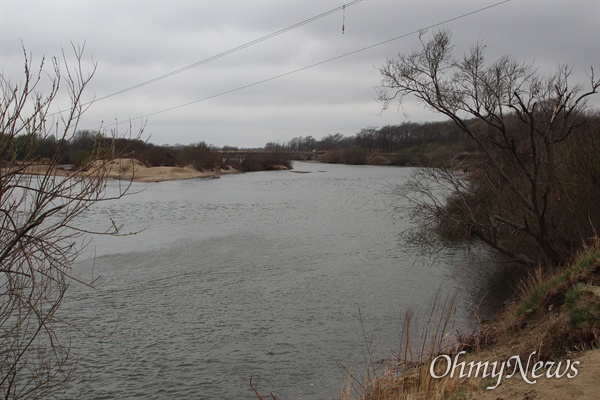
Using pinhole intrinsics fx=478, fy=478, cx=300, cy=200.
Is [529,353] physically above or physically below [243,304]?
above

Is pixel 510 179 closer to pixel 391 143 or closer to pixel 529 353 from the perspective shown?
pixel 529 353

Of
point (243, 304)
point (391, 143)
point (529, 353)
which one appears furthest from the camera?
point (391, 143)

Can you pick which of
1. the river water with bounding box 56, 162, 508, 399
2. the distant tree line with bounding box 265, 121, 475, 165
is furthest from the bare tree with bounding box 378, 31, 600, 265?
the distant tree line with bounding box 265, 121, 475, 165

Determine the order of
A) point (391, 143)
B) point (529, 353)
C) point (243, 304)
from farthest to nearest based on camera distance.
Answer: point (391, 143) < point (243, 304) < point (529, 353)

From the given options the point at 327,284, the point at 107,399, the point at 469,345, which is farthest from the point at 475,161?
the point at 107,399

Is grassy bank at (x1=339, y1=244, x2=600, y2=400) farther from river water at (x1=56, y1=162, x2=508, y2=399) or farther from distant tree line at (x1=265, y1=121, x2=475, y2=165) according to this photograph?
distant tree line at (x1=265, y1=121, x2=475, y2=165)

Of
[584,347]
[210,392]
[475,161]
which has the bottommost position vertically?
[210,392]

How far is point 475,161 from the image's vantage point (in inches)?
677

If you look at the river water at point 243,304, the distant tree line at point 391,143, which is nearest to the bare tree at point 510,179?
the river water at point 243,304

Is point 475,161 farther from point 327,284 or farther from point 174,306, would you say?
point 174,306

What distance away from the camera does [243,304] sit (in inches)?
484

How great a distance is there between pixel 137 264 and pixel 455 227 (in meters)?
10.7

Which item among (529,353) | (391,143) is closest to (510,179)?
(529,353)

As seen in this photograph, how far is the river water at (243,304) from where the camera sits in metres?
8.48
